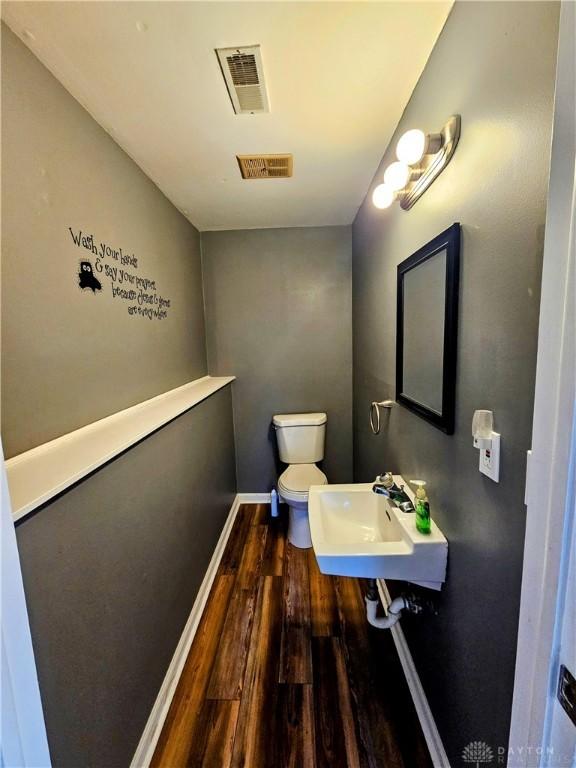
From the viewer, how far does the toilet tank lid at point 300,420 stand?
2.44 m

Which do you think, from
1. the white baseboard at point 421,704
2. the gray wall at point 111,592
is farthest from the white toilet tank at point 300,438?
the white baseboard at point 421,704

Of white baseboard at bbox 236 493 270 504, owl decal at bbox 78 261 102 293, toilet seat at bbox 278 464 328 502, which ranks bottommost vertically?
white baseboard at bbox 236 493 270 504

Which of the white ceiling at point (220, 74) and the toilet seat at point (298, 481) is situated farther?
the toilet seat at point (298, 481)

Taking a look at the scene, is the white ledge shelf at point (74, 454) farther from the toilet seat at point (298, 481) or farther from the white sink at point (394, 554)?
the toilet seat at point (298, 481)

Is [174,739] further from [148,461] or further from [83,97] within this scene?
[83,97]

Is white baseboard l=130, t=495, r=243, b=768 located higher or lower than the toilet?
lower

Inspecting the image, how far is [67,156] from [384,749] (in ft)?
7.79

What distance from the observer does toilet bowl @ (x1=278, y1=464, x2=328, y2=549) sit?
2040 mm

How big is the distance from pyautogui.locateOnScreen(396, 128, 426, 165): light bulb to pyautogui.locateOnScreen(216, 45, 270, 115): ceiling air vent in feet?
1.84

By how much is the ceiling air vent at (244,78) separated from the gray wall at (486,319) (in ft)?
1.87

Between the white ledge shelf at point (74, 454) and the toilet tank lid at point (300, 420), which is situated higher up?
the white ledge shelf at point (74, 454)

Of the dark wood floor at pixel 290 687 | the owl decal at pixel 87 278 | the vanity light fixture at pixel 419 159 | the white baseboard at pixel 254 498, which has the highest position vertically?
the vanity light fixture at pixel 419 159

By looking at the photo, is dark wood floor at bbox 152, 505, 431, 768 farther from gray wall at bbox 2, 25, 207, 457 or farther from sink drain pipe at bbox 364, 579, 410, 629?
gray wall at bbox 2, 25, 207, 457

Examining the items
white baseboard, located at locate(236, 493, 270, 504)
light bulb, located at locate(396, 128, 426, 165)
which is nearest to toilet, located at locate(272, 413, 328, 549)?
white baseboard, located at locate(236, 493, 270, 504)
